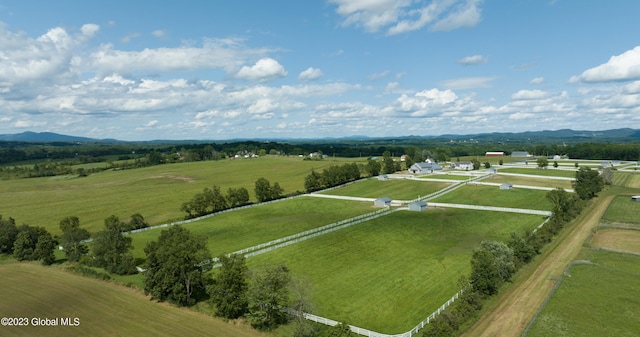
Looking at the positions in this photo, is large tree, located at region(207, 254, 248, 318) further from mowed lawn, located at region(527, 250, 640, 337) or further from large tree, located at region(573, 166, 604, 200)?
large tree, located at region(573, 166, 604, 200)

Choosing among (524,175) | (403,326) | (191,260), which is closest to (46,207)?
(191,260)

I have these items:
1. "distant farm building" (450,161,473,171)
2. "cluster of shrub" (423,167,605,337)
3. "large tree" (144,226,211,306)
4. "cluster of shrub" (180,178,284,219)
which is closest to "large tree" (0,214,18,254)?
"cluster of shrub" (180,178,284,219)

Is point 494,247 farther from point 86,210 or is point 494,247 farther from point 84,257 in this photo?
point 86,210

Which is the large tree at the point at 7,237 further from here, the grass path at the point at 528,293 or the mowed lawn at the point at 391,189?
the mowed lawn at the point at 391,189

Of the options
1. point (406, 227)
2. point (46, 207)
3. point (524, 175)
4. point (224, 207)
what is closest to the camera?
point (406, 227)

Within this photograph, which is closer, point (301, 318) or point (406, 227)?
point (301, 318)

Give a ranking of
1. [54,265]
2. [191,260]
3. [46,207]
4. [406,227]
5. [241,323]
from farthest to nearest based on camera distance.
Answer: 1. [46,207]
2. [406,227]
3. [54,265]
4. [191,260]
5. [241,323]

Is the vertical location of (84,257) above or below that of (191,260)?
below
